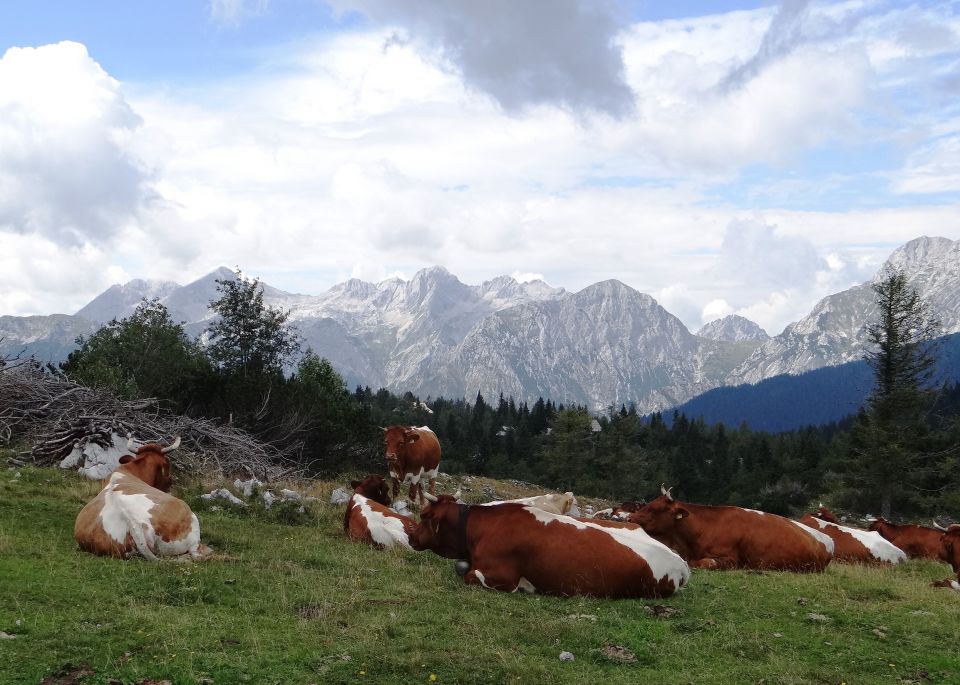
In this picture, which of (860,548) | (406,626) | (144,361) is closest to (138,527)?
(406,626)

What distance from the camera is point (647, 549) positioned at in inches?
428

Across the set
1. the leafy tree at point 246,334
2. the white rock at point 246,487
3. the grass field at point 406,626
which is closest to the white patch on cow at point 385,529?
the grass field at point 406,626

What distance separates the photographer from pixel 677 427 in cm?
16712

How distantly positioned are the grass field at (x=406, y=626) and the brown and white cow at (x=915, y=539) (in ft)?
25.8

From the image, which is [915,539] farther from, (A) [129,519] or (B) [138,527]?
(A) [129,519]

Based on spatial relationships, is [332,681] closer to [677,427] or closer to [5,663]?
[5,663]

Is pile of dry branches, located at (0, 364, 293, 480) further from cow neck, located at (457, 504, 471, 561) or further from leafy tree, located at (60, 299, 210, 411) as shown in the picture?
cow neck, located at (457, 504, 471, 561)

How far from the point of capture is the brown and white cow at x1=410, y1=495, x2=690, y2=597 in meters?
10.6

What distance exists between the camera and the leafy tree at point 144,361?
31.8 metres

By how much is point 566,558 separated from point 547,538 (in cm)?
43

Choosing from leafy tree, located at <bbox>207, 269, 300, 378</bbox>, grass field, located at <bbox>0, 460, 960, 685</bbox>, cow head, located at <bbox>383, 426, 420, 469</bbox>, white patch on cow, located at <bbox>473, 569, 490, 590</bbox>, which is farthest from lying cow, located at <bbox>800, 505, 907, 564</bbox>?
leafy tree, located at <bbox>207, 269, 300, 378</bbox>

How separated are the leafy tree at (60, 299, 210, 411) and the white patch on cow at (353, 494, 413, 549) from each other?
1462 centimetres

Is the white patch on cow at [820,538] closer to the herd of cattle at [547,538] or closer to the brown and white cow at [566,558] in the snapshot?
the herd of cattle at [547,538]

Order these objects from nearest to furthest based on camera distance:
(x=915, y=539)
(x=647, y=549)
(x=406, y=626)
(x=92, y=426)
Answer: (x=406, y=626) < (x=647, y=549) < (x=915, y=539) < (x=92, y=426)
